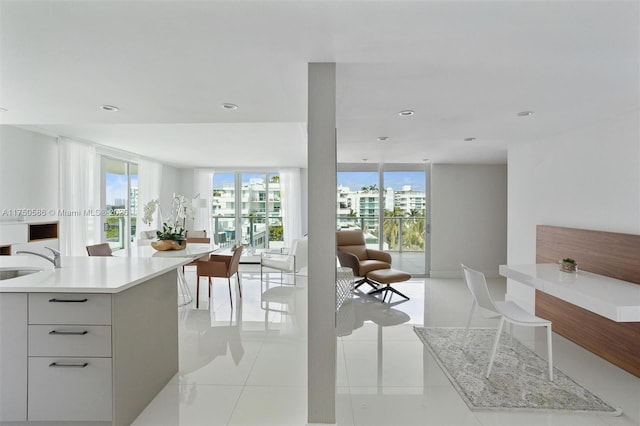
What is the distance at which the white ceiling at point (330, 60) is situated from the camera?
152 centimetres

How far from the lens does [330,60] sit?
6.56 feet

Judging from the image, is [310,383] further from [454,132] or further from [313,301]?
[454,132]

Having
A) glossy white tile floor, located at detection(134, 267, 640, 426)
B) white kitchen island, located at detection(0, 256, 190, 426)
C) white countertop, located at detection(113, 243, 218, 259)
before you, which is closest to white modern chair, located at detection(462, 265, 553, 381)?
glossy white tile floor, located at detection(134, 267, 640, 426)

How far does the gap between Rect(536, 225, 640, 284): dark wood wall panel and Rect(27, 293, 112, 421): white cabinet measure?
399cm

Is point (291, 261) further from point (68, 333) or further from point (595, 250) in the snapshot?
point (595, 250)

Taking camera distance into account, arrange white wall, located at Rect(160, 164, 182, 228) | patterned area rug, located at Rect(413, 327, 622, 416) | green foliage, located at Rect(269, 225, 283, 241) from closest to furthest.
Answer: patterned area rug, located at Rect(413, 327, 622, 416)
white wall, located at Rect(160, 164, 182, 228)
green foliage, located at Rect(269, 225, 283, 241)

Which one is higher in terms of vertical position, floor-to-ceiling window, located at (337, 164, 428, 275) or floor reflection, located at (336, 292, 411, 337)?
floor-to-ceiling window, located at (337, 164, 428, 275)

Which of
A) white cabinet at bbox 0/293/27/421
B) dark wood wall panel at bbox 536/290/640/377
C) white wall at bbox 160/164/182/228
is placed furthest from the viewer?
white wall at bbox 160/164/182/228

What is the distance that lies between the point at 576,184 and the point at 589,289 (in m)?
1.57

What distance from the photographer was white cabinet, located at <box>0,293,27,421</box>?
1885 millimetres

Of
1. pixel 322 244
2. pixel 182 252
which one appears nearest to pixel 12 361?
pixel 322 244

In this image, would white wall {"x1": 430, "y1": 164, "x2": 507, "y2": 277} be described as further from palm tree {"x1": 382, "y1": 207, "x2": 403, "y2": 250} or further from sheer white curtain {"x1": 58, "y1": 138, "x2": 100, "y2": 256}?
sheer white curtain {"x1": 58, "y1": 138, "x2": 100, "y2": 256}

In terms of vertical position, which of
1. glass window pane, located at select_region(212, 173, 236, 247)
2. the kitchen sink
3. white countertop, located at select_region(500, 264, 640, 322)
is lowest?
white countertop, located at select_region(500, 264, 640, 322)

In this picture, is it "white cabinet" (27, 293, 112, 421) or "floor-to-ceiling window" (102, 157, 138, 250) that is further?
"floor-to-ceiling window" (102, 157, 138, 250)
